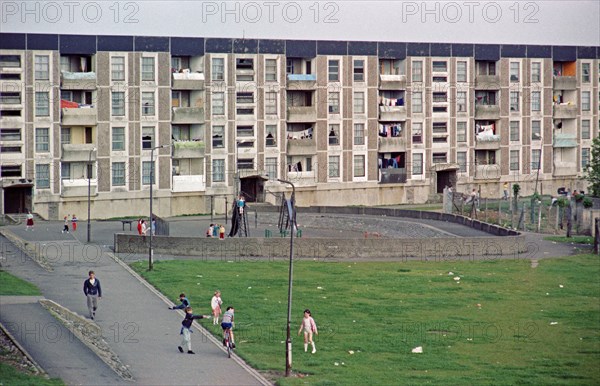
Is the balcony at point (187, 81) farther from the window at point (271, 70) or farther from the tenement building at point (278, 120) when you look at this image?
the window at point (271, 70)

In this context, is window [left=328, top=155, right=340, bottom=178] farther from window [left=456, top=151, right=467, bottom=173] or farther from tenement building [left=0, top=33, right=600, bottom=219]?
window [left=456, top=151, right=467, bottom=173]

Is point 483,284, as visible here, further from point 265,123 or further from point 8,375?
point 265,123

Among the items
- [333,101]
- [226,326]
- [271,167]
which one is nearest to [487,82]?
[333,101]

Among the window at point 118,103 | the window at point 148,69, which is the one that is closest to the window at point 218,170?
the window at point 148,69

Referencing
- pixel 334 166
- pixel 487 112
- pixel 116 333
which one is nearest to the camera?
pixel 116 333

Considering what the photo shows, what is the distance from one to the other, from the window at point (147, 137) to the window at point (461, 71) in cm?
3129

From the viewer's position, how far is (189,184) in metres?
106

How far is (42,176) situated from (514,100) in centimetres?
4823

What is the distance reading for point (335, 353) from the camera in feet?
157

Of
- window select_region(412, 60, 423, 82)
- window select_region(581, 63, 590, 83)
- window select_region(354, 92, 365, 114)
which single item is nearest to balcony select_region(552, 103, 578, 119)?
window select_region(581, 63, 590, 83)

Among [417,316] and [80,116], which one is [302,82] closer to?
[80,116]

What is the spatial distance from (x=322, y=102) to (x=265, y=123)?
20.1 ft

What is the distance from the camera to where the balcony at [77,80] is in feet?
328

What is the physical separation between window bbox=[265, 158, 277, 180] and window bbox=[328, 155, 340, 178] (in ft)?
18.5
